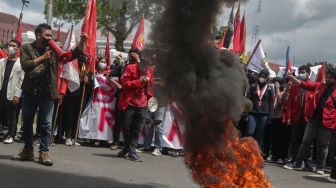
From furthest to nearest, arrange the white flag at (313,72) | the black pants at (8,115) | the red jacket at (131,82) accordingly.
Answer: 1. the white flag at (313,72)
2. the black pants at (8,115)
3. the red jacket at (131,82)

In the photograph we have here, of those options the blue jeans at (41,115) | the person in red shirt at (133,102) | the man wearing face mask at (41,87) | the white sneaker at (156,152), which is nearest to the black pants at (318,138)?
the white sneaker at (156,152)

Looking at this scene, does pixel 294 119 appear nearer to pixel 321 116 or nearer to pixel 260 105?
pixel 260 105

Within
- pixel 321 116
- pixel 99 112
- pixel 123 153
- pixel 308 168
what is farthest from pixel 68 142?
pixel 321 116

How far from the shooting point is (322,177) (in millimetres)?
8914

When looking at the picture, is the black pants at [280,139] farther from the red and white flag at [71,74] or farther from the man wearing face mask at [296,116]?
the red and white flag at [71,74]

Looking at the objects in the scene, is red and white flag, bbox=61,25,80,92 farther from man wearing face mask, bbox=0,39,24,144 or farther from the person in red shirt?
the person in red shirt

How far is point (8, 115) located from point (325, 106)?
6.04 m

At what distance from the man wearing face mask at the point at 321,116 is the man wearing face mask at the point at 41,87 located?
446 cm

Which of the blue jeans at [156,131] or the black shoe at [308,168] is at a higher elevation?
the blue jeans at [156,131]

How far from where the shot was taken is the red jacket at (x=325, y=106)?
9.03 metres

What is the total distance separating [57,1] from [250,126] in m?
24.4

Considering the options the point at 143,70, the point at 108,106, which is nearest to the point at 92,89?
the point at 108,106

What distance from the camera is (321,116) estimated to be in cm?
923

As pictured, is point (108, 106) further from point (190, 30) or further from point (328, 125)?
point (190, 30)
